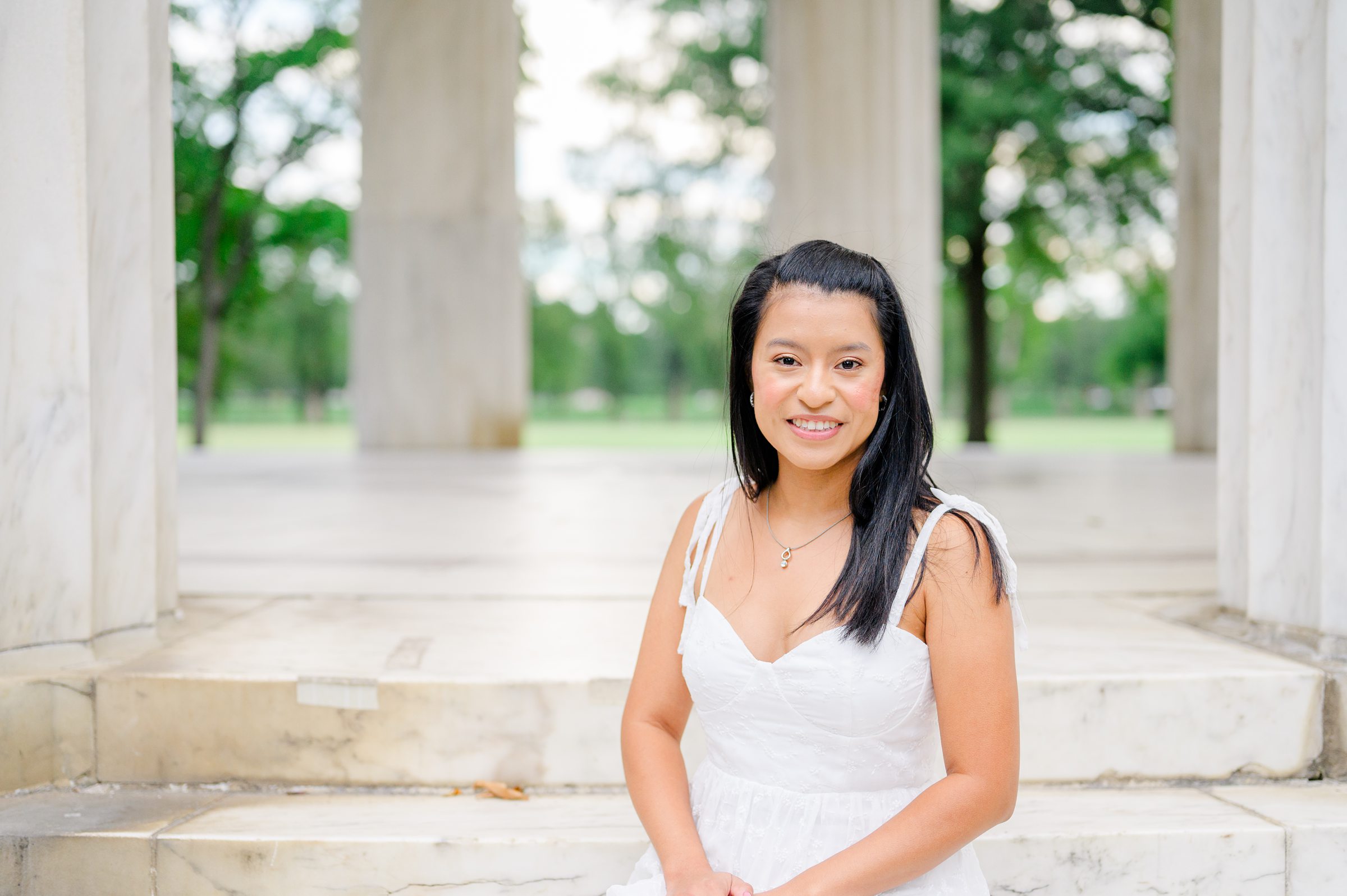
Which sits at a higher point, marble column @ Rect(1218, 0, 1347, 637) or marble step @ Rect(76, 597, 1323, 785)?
marble column @ Rect(1218, 0, 1347, 637)

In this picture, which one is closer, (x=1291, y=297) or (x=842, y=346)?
(x=842, y=346)

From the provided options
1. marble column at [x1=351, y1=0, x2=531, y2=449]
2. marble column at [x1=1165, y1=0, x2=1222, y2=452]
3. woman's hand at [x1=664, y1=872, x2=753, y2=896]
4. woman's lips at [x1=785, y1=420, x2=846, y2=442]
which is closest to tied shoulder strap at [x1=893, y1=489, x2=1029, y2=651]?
woman's lips at [x1=785, y1=420, x2=846, y2=442]

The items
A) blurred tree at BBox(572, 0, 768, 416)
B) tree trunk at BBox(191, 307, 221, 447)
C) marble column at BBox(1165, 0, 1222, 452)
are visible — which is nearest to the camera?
marble column at BBox(1165, 0, 1222, 452)

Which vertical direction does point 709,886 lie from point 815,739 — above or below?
below

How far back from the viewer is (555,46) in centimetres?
2738

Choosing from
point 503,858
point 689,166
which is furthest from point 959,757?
point 689,166

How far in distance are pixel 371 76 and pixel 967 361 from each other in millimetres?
12396

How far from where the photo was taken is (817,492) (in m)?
2.00

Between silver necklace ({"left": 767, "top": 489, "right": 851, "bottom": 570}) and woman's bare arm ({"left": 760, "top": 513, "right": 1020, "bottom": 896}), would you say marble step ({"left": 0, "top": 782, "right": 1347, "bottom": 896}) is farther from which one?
silver necklace ({"left": 767, "top": 489, "right": 851, "bottom": 570})

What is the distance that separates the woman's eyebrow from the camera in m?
1.86

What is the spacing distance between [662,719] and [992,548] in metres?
0.73

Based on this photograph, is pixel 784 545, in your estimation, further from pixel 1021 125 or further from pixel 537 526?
pixel 1021 125

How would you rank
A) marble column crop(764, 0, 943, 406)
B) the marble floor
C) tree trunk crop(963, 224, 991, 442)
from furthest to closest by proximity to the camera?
1. tree trunk crop(963, 224, 991, 442)
2. marble column crop(764, 0, 943, 406)
3. the marble floor

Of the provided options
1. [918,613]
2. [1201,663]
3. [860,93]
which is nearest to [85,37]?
[918,613]
